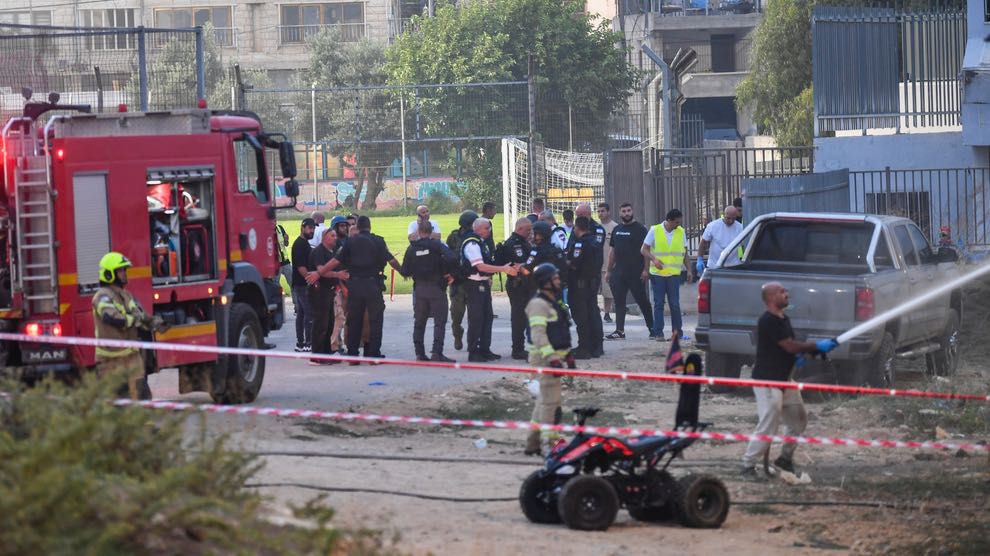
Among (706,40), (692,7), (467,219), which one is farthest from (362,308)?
(706,40)

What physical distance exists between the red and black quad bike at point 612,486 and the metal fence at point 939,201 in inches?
553

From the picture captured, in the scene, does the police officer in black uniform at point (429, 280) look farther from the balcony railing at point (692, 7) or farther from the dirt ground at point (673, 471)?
the balcony railing at point (692, 7)

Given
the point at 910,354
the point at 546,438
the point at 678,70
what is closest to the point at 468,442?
the point at 546,438

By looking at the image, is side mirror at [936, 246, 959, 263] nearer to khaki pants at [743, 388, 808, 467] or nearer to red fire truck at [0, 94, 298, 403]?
khaki pants at [743, 388, 808, 467]

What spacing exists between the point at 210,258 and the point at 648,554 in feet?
20.4

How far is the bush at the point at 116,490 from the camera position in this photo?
17.9 ft

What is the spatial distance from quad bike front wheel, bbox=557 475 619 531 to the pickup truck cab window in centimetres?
677

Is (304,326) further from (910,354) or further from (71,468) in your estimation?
(71,468)

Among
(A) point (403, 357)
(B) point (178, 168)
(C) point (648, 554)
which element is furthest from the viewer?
(A) point (403, 357)

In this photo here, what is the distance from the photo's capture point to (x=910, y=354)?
46.5 ft

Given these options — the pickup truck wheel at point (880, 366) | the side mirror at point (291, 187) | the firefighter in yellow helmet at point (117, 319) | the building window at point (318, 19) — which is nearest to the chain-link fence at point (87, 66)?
the side mirror at point (291, 187)

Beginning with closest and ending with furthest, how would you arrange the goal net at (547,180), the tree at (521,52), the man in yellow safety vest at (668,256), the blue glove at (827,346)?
the blue glove at (827,346), the man in yellow safety vest at (668,256), the goal net at (547,180), the tree at (521,52)

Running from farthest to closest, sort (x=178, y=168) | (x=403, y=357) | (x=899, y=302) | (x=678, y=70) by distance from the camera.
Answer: (x=678, y=70) → (x=403, y=357) → (x=899, y=302) → (x=178, y=168)

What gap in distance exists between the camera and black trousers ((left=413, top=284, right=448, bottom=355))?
16.2 metres
